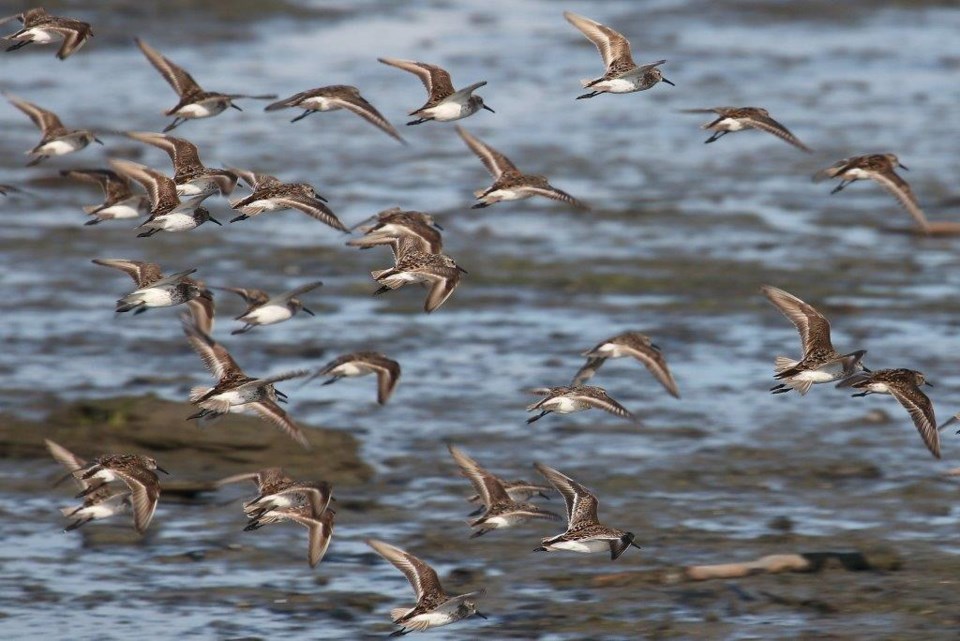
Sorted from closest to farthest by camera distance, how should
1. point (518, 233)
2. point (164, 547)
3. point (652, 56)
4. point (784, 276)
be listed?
1. point (164, 547)
2. point (784, 276)
3. point (518, 233)
4. point (652, 56)

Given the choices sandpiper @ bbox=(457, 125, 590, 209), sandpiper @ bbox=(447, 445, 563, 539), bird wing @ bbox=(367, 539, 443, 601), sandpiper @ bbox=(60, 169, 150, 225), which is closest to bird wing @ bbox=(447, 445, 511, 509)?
sandpiper @ bbox=(447, 445, 563, 539)

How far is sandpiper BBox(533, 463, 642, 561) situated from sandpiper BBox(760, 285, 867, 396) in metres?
1.24

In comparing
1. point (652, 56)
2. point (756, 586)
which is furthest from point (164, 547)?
point (652, 56)

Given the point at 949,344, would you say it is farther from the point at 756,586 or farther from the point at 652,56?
the point at 652,56

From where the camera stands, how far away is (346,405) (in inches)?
637

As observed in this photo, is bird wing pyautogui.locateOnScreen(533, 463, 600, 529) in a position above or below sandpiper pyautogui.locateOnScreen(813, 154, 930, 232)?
below

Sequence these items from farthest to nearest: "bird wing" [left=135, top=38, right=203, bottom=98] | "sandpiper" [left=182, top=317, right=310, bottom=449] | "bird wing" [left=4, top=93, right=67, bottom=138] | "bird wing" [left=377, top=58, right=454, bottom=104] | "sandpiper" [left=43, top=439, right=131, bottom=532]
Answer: "bird wing" [left=4, top=93, right=67, bottom=138] → "bird wing" [left=135, top=38, right=203, bottom=98] → "bird wing" [left=377, top=58, right=454, bottom=104] → "sandpiper" [left=43, top=439, right=131, bottom=532] → "sandpiper" [left=182, top=317, right=310, bottom=449]

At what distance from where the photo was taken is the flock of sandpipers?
35.5ft

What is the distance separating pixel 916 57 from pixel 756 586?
22.9 metres

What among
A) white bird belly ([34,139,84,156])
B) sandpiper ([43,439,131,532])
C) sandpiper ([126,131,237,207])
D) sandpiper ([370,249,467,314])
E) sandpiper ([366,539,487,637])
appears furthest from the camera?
white bird belly ([34,139,84,156])

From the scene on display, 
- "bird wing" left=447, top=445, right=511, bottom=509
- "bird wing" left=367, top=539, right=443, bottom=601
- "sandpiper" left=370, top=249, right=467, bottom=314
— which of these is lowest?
"bird wing" left=367, top=539, right=443, bottom=601

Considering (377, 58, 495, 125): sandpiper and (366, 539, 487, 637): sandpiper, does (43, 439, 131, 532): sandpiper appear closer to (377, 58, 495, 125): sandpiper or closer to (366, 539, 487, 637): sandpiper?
(366, 539, 487, 637): sandpiper

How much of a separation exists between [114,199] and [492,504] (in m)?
3.23

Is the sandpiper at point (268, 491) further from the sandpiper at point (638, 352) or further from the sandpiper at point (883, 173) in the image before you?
the sandpiper at point (883, 173)
